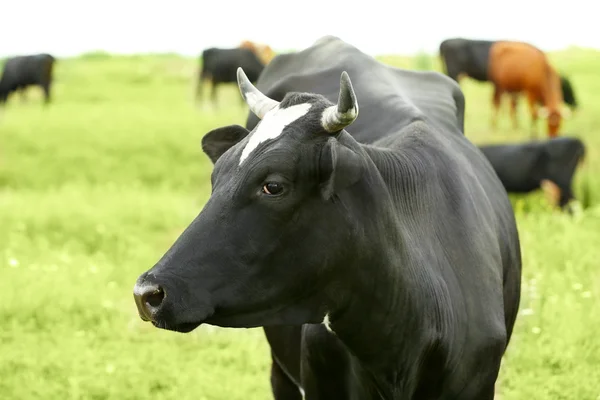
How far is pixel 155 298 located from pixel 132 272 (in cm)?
704

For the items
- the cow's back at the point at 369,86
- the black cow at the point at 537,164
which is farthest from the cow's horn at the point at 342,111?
the black cow at the point at 537,164

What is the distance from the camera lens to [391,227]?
11.7 feet

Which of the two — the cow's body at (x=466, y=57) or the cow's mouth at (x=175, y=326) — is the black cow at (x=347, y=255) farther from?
the cow's body at (x=466, y=57)

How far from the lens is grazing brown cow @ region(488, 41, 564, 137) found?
2122 cm

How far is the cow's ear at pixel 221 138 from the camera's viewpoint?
13.5ft

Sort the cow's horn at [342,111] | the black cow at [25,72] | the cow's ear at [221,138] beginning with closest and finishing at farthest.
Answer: the cow's horn at [342,111], the cow's ear at [221,138], the black cow at [25,72]

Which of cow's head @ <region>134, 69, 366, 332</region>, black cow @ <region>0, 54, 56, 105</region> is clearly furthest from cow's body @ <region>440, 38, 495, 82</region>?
cow's head @ <region>134, 69, 366, 332</region>

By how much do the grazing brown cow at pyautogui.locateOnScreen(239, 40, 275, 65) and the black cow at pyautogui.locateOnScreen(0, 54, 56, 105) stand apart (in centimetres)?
557

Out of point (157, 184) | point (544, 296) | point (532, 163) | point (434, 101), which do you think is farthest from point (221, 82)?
point (434, 101)

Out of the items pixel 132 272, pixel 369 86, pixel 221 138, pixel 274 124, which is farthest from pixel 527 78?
pixel 274 124

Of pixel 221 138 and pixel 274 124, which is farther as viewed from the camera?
pixel 221 138

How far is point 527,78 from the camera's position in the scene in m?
21.5

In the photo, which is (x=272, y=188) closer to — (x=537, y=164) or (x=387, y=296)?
(x=387, y=296)

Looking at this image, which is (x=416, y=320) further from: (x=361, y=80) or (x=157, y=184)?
(x=157, y=184)
